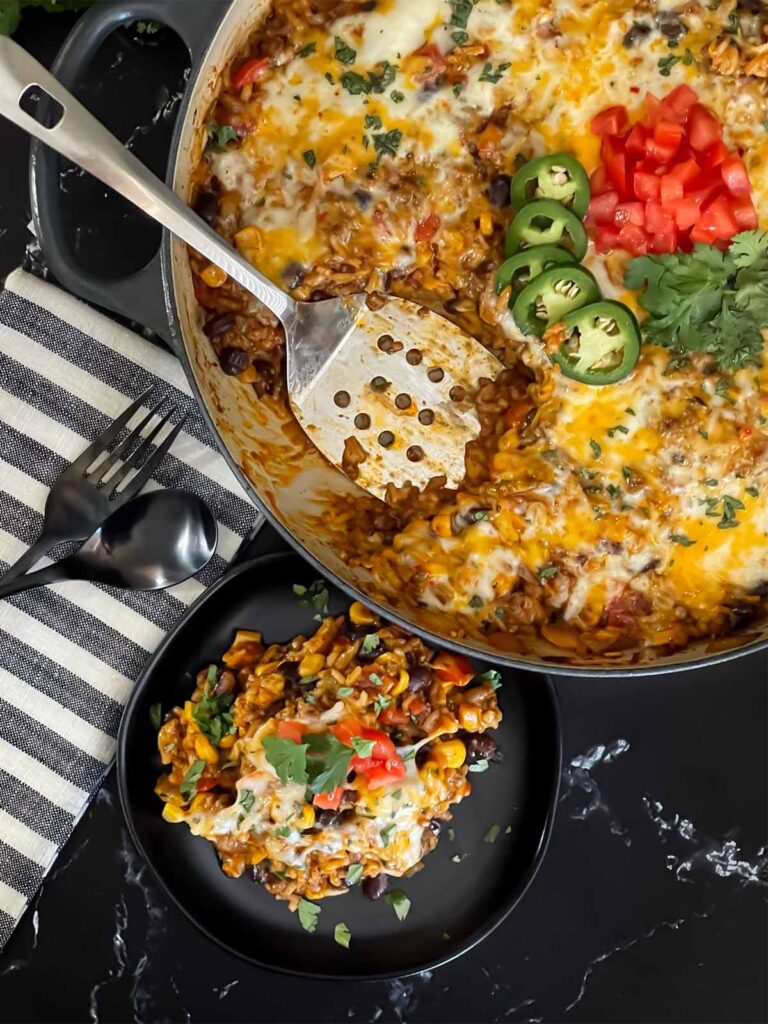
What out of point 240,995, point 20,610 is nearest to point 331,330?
point 20,610

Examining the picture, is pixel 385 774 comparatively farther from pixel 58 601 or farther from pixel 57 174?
pixel 57 174

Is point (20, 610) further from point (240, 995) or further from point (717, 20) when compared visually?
point (717, 20)

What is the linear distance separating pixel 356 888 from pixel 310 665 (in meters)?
0.74

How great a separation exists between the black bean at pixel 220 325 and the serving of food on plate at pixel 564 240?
13mm

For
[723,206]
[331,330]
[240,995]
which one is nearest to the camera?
[723,206]

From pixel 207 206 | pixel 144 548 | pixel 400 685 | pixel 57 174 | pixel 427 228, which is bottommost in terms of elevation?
pixel 400 685

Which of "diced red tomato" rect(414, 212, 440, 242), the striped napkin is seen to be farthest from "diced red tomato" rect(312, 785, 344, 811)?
"diced red tomato" rect(414, 212, 440, 242)

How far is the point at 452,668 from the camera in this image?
8.80 feet

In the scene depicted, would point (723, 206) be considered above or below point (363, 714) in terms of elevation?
above

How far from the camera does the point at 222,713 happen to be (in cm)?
270

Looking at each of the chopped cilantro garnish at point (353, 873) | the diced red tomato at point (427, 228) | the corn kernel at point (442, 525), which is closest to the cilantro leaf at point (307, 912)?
the chopped cilantro garnish at point (353, 873)

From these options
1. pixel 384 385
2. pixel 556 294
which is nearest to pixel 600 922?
pixel 384 385

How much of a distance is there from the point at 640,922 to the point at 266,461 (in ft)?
6.26

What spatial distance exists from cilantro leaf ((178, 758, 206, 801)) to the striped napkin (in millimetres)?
268
